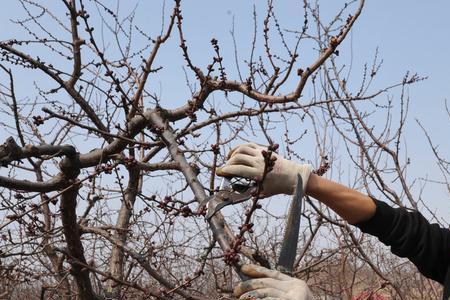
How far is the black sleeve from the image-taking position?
2482 mm

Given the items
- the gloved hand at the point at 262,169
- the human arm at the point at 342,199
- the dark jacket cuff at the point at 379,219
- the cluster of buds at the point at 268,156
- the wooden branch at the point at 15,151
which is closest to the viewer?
the cluster of buds at the point at 268,156

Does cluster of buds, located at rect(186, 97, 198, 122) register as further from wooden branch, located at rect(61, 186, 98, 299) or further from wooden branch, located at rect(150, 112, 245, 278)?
wooden branch, located at rect(61, 186, 98, 299)

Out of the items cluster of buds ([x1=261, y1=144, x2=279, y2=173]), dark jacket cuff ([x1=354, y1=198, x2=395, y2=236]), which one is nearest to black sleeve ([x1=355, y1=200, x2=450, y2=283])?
dark jacket cuff ([x1=354, y1=198, x2=395, y2=236])

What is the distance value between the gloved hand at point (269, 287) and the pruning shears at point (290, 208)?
0.15 m

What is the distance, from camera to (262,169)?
2.00 meters

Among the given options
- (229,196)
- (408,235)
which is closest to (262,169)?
(229,196)

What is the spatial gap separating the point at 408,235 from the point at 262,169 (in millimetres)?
922

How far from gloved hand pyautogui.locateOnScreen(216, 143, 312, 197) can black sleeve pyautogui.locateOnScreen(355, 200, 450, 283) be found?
51cm

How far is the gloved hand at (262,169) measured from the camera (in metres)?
2.00

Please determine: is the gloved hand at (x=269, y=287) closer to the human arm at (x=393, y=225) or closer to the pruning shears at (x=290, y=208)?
the pruning shears at (x=290, y=208)

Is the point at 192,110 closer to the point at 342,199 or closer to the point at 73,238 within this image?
the point at 342,199

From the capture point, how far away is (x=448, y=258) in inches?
101

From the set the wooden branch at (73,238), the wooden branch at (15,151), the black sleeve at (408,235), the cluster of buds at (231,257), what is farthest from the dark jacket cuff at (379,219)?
the wooden branch at (73,238)

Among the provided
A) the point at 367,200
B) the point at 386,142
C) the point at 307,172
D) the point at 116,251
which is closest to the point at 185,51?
the point at 307,172
